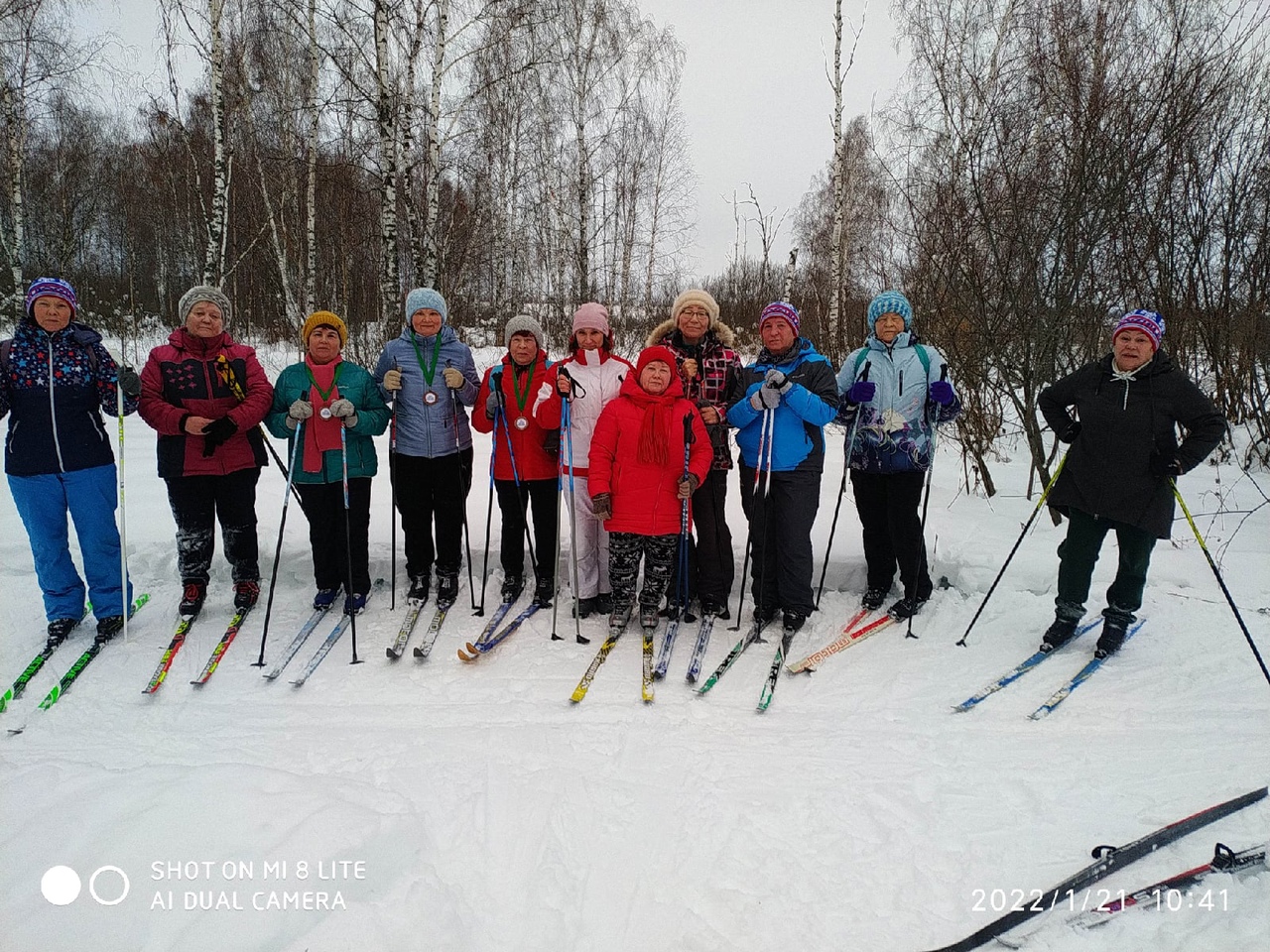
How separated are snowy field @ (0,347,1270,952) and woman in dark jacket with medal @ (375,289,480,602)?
0.52 m

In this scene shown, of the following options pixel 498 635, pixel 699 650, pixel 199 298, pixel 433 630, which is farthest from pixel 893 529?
pixel 199 298

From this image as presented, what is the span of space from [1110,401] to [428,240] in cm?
720

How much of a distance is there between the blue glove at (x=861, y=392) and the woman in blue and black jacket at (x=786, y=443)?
0.17 m

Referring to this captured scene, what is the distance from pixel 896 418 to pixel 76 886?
4.28 meters

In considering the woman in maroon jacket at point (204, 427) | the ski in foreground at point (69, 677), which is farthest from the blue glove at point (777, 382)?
the ski in foreground at point (69, 677)

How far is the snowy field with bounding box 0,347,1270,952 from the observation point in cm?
201

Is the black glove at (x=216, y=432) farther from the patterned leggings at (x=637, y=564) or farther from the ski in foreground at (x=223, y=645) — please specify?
the patterned leggings at (x=637, y=564)

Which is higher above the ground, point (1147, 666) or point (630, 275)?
point (630, 275)

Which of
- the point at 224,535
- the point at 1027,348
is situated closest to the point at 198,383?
the point at 224,535

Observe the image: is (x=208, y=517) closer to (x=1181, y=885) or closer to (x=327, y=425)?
(x=327, y=425)

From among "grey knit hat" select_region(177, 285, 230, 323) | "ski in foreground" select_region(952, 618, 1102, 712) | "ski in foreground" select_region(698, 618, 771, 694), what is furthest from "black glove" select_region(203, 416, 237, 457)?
"ski in foreground" select_region(952, 618, 1102, 712)

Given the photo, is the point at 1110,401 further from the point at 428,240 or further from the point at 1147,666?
the point at 428,240

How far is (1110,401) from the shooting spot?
356 cm

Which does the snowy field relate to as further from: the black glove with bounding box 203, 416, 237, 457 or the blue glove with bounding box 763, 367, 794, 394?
the blue glove with bounding box 763, 367, 794, 394
